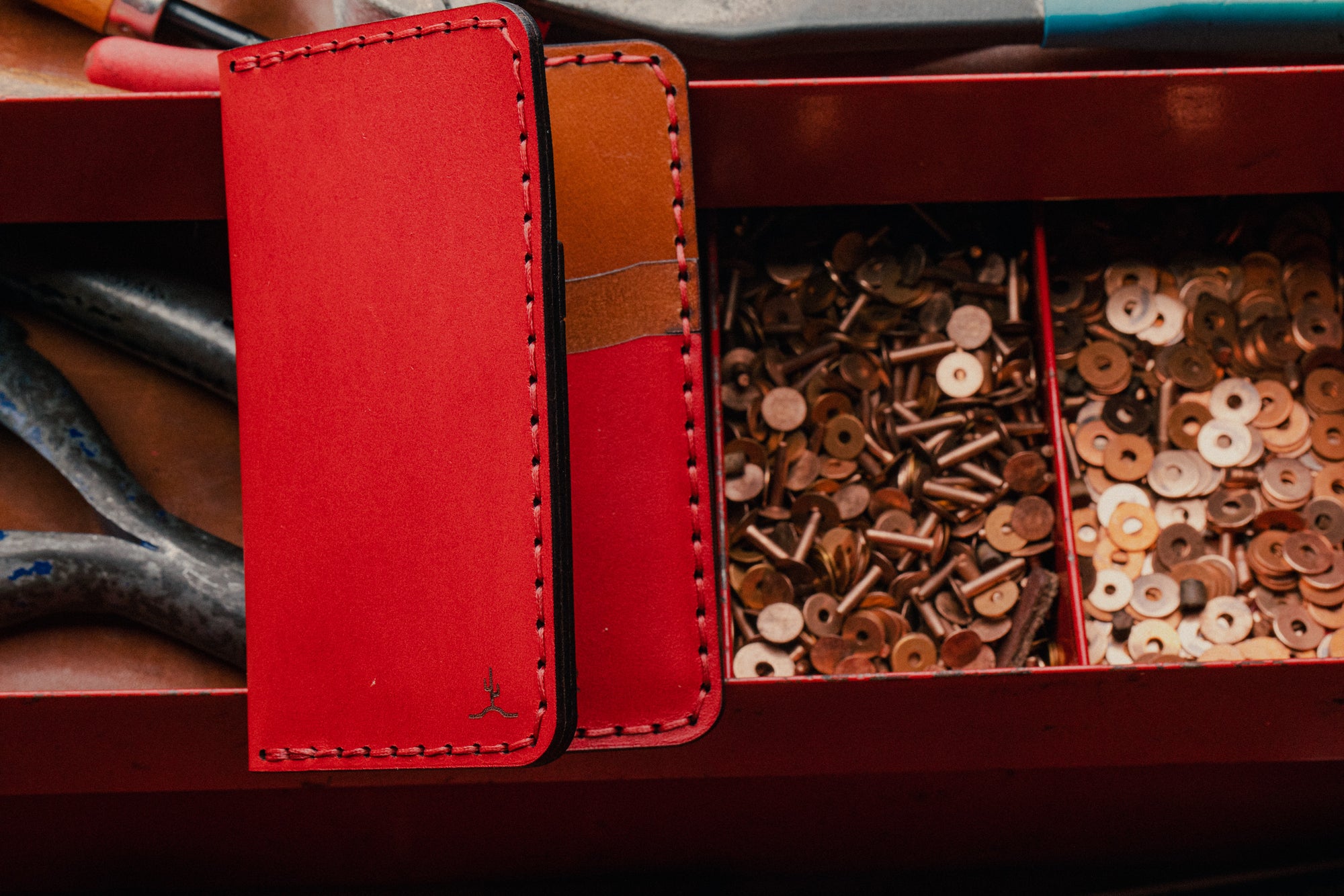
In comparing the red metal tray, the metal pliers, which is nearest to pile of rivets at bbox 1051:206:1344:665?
the red metal tray

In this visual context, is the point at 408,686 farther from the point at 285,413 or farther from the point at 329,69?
the point at 329,69

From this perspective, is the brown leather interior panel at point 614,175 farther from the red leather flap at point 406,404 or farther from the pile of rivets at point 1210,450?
the pile of rivets at point 1210,450

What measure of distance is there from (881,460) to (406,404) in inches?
26.9

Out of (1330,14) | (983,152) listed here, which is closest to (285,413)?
(983,152)

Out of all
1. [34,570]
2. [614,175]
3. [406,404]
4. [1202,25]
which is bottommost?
[34,570]

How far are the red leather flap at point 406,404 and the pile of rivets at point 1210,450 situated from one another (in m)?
0.80

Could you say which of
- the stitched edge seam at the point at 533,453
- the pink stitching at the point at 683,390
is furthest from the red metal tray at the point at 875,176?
the stitched edge seam at the point at 533,453

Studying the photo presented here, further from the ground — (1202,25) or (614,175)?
(1202,25)

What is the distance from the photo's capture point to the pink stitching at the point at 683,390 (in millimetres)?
779

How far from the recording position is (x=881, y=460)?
121 centimetres

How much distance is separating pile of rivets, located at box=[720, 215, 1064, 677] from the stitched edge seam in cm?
50

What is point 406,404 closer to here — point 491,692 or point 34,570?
point 491,692

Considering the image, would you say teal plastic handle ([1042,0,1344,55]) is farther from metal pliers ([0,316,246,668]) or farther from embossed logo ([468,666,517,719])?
metal pliers ([0,316,246,668])

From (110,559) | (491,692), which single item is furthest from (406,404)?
(110,559)
